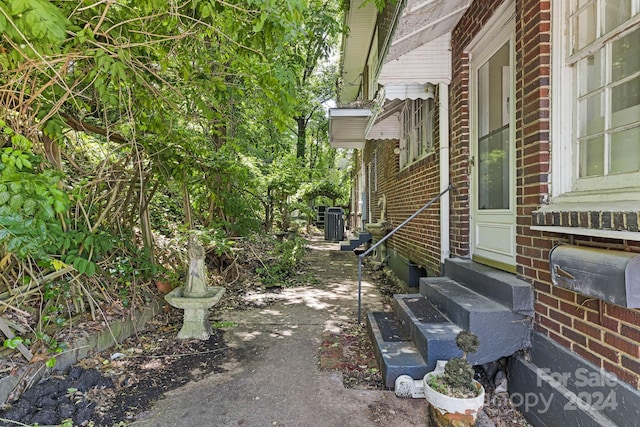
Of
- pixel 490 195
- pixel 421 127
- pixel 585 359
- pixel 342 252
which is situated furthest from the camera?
pixel 342 252

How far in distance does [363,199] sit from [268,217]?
3806 millimetres

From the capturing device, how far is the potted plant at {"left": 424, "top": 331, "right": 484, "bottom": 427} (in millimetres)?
2062

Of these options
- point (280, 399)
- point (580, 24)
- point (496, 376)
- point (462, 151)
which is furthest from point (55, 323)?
point (580, 24)

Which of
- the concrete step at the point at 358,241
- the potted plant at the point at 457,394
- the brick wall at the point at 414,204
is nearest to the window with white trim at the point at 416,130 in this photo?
the brick wall at the point at 414,204

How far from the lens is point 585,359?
2084mm

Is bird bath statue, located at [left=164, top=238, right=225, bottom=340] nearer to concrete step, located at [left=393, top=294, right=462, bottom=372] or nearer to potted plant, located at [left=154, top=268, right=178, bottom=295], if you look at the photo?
potted plant, located at [left=154, top=268, right=178, bottom=295]

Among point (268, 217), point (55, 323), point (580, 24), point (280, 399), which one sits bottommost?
point (280, 399)

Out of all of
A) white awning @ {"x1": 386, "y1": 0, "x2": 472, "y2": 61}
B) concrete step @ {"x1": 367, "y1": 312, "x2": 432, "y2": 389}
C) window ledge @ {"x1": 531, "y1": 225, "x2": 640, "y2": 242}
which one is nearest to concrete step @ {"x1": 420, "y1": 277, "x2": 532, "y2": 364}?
concrete step @ {"x1": 367, "y1": 312, "x2": 432, "y2": 389}

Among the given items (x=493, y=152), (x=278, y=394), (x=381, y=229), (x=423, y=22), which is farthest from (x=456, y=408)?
(x=381, y=229)

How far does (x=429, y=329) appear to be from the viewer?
2863mm

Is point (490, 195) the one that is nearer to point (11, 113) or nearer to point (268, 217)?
point (11, 113)

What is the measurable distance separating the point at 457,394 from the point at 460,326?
2.59 ft

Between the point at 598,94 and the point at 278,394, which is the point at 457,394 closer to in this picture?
the point at 278,394

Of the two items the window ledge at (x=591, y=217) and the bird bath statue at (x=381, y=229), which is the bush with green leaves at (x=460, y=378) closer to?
the window ledge at (x=591, y=217)
